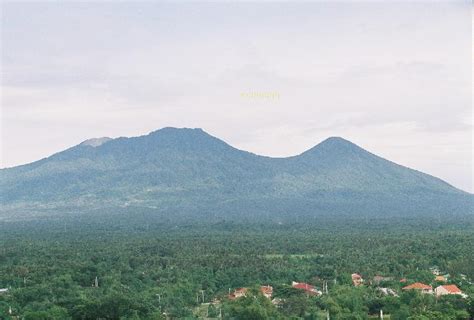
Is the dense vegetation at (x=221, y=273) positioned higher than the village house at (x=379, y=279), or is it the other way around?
the dense vegetation at (x=221, y=273)

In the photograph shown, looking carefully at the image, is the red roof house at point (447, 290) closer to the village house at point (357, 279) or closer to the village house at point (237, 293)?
the village house at point (357, 279)

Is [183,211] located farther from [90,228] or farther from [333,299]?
[333,299]

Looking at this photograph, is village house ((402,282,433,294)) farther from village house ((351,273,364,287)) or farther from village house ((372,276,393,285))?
village house ((351,273,364,287))

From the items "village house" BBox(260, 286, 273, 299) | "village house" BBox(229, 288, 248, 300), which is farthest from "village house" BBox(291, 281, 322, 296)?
"village house" BBox(229, 288, 248, 300)

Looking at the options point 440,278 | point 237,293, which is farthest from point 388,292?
point 237,293

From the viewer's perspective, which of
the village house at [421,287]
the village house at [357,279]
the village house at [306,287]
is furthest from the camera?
the village house at [357,279]

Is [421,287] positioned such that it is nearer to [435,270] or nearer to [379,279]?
[379,279]

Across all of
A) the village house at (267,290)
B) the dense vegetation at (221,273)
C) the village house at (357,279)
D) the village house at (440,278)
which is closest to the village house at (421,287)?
the dense vegetation at (221,273)

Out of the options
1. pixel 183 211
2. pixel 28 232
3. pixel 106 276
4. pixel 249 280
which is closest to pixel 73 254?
pixel 106 276
